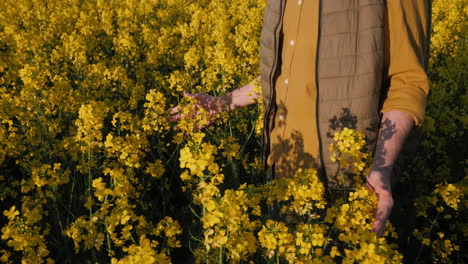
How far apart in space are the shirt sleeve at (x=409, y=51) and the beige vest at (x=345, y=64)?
0.05m

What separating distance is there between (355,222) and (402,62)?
640 millimetres

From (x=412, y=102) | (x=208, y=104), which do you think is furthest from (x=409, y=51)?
(x=208, y=104)

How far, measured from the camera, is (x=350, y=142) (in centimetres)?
151

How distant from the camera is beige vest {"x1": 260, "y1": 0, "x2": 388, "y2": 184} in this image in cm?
147

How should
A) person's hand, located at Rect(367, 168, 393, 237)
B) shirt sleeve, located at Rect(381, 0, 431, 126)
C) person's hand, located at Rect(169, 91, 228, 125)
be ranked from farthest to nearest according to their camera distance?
person's hand, located at Rect(169, 91, 228, 125) < shirt sleeve, located at Rect(381, 0, 431, 126) < person's hand, located at Rect(367, 168, 393, 237)

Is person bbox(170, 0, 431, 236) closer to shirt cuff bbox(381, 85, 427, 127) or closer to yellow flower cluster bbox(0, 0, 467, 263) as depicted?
shirt cuff bbox(381, 85, 427, 127)

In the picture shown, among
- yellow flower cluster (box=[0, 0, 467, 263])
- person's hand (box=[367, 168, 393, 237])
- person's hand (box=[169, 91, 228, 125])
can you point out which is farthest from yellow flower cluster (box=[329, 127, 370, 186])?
person's hand (box=[169, 91, 228, 125])

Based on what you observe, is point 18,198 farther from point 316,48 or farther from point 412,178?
point 412,178

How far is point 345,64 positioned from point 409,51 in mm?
240

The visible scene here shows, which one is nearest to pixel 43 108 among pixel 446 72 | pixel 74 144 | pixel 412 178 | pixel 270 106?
pixel 74 144

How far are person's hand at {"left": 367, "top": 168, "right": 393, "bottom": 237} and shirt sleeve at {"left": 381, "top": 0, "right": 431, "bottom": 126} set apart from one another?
10.7 inches

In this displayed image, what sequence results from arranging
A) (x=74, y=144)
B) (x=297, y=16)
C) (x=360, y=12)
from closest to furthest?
(x=360, y=12), (x=297, y=16), (x=74, y=144)

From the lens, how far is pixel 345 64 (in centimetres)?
155

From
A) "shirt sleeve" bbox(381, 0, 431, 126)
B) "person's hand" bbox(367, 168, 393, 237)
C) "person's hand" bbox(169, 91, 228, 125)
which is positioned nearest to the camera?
"person's hand" bbox(367, 168, 393, 237)
